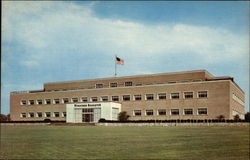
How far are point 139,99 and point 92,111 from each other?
972 centimetres

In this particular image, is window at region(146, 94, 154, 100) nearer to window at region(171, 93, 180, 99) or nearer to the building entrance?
window at region(171, 93, 180, 99)

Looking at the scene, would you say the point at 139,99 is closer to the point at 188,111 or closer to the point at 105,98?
the point at 105,98

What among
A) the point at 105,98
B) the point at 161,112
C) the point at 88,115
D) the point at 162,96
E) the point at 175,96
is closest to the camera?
the point at 175,96

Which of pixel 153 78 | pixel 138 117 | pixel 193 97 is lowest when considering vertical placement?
pixel 138 117

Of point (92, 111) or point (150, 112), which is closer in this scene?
point (150, 112)

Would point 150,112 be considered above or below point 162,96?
below

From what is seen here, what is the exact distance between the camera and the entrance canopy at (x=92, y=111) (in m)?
56.4

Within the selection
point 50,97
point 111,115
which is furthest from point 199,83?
point 50,97

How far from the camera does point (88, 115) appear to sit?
58531 millimetres

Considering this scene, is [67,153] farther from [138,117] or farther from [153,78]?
[153,78]

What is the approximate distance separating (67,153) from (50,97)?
5851 centimetres

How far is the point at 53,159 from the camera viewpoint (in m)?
9.02

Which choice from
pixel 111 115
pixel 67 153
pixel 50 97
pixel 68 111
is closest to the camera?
pixel 67 153

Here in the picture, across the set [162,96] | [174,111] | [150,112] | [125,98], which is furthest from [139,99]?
[174,111]
